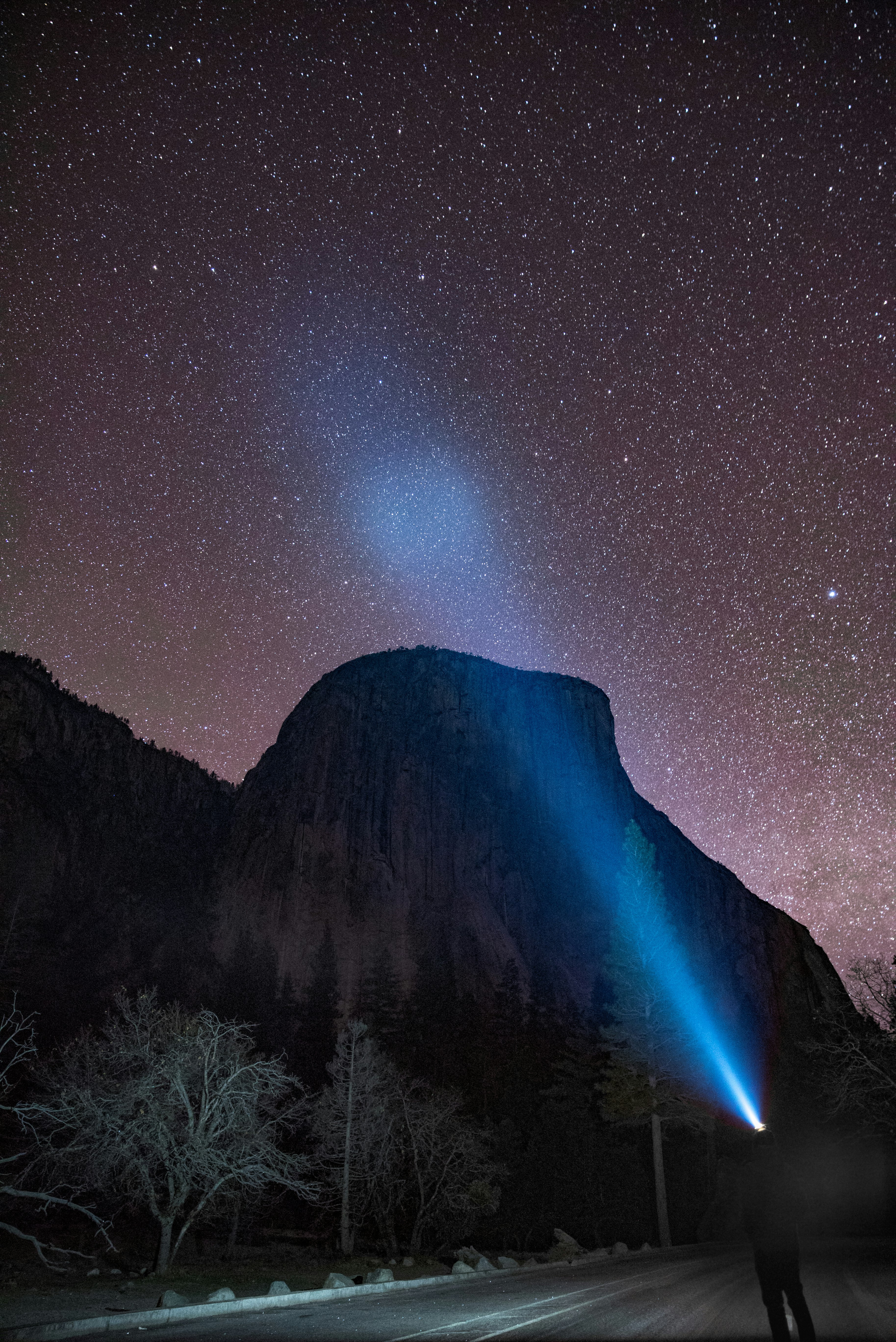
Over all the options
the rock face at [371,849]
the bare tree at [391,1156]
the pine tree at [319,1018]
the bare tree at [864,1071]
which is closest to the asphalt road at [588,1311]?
the bare tree at [864,1071]

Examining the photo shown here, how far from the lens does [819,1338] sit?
7.82 metres

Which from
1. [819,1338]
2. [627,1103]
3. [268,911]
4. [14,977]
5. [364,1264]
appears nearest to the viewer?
[819,1338]

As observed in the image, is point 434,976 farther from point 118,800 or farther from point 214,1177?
point 214,1177

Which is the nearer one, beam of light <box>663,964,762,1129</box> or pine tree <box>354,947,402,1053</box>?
beam of light <box>663,964,762,1129</box>

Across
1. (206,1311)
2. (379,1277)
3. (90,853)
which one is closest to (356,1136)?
(379,1277)

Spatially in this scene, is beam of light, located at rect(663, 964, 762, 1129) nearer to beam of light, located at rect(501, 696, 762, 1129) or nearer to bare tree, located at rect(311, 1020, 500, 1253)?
beam of light, located at rect(501, 696, 762, 1129)

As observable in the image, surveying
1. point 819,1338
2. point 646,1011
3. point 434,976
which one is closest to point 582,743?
point 434,976

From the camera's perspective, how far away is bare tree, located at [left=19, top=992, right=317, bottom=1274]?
18.6 metres

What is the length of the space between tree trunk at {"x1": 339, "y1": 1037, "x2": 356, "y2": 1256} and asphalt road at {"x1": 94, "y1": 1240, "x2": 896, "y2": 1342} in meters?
10.7

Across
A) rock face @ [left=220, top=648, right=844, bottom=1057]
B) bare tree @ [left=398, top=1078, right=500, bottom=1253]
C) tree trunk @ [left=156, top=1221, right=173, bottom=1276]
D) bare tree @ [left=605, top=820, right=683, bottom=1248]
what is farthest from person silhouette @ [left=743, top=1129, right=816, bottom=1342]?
rock face @ [left=220, top=648, right=844, bottom=1057]

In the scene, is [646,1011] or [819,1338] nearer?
[819,1338]

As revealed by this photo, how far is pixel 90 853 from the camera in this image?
3305 inches

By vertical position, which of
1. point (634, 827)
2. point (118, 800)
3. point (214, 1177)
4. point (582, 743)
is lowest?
point (214, 1177)

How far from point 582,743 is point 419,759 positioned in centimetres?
2237
